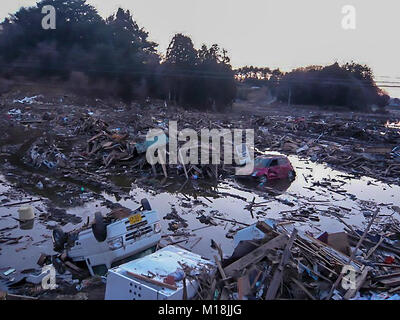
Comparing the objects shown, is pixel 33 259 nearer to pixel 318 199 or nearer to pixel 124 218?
pixel 124 218

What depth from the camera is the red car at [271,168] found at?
17312 millimetres

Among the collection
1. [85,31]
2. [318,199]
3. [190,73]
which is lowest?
[318,199]

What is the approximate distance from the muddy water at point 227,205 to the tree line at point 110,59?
40674 mm

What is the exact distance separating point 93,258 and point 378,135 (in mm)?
33084

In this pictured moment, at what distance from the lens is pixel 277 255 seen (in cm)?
553

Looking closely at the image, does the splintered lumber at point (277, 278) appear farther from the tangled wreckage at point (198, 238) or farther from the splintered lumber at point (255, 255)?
the splintered lumber at point (255, 255)

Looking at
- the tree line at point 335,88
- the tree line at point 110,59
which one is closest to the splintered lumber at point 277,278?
the tree line at point 110,59

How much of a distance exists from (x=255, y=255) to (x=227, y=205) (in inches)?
327

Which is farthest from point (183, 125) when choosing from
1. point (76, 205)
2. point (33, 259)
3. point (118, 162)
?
point (33, 259)

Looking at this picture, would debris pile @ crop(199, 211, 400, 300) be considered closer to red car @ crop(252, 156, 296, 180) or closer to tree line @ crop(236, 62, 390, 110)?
red car @ crop(252, 156, 296, 180)

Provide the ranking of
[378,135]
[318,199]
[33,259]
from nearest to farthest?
1. [33,259]
2. [318,199]
3. [378,135]

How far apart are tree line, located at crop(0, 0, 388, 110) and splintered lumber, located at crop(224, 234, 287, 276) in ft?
164

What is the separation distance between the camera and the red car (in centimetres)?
1731

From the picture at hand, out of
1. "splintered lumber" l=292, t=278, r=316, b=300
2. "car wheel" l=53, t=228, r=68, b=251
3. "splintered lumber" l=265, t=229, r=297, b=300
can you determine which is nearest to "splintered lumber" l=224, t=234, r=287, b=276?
"splintered lumber" l=265, t=229, r=297, b=300
